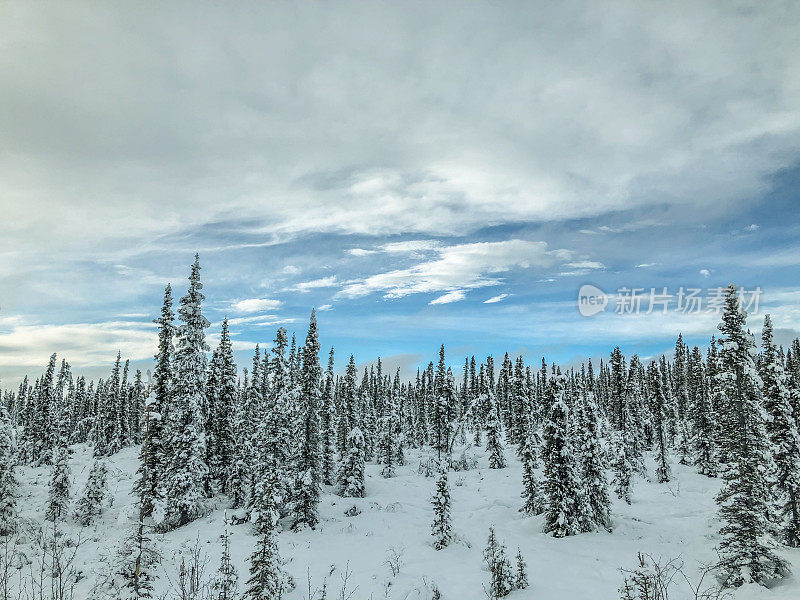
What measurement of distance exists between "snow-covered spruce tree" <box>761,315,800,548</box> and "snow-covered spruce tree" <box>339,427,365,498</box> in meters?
30.1

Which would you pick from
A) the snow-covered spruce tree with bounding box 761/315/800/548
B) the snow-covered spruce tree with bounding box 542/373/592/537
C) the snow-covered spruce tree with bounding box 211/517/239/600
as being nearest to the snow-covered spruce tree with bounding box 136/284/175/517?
the snow-covered spruce tree with bounding box 211/517/239/600

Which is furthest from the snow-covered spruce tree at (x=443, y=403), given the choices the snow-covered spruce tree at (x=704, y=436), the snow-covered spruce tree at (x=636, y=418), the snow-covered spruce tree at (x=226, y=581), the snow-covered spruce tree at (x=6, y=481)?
the snow-covered spruce tree at (x=6, y=481)

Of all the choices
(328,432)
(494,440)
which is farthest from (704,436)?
(328,432)

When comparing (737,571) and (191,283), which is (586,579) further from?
(191,283)

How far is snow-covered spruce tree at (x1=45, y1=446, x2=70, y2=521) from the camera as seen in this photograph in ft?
105

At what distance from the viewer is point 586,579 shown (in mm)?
19266

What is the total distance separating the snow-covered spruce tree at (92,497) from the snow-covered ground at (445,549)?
29.9 inches

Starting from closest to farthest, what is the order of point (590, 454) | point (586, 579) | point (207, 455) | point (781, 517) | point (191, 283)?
1. point (586, 579)
2. point (781, 517)
3. point (590, 454)
4. point (191, 283)
5. point (207, 455)

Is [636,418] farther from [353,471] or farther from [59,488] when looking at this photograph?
[59,488]

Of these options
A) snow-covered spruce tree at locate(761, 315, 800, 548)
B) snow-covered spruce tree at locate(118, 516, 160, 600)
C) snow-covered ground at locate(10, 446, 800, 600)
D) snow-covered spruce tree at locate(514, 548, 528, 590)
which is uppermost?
snow-covered spruce tree at locate(761, 315, 800, 548)

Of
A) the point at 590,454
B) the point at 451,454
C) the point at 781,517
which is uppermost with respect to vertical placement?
the point at 590,454

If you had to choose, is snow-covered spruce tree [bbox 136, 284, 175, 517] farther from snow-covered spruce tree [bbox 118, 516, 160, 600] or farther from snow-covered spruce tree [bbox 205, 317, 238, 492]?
snow-covered spruce tree [bbox 205, 317, 238, 492]

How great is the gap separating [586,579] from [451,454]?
42942 millimetres

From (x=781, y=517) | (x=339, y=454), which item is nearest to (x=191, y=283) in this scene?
(x=339, y=454)
